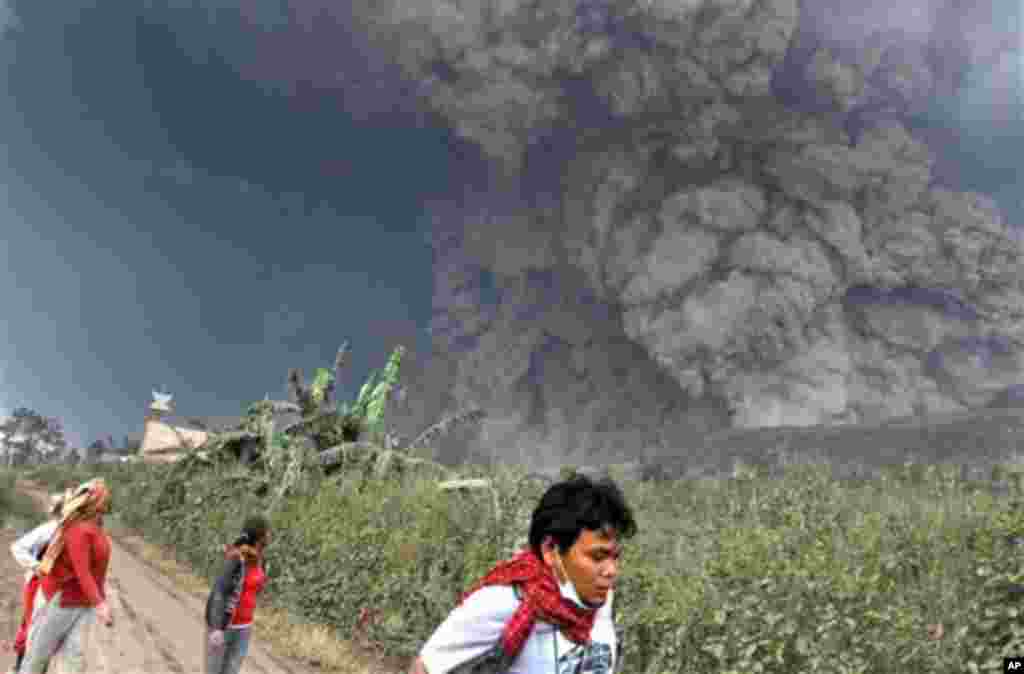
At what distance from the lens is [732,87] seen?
60.7m

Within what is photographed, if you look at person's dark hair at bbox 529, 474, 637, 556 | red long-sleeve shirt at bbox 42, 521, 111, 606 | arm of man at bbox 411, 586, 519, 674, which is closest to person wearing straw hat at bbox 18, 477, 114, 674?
red long-sleeve shirt at bbox 42, 521, 111, 606

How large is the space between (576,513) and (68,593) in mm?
4700

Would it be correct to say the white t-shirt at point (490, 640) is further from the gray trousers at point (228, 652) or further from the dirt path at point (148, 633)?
the gray trousers at point (228, 652)

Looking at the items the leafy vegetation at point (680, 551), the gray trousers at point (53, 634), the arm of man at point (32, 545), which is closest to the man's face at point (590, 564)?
the leafy vegetation at point (680, 551)

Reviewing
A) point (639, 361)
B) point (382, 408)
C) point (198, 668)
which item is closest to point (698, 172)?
point (639, 361)

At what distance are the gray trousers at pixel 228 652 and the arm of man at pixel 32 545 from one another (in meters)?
1.29

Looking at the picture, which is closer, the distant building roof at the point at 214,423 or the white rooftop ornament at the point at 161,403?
the distant building roof at the point at 214,423

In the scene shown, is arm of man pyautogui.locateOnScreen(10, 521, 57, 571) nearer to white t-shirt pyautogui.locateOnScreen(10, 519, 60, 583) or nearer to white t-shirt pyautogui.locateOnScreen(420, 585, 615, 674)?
white t-shirt pyautogui.locateOnScreen(10, 519, 60, 583)

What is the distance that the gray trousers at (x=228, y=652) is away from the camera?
6480 mm

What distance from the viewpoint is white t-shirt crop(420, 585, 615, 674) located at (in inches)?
86.4

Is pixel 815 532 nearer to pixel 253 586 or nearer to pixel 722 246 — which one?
pixel 253 586

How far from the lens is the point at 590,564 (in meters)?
2.31

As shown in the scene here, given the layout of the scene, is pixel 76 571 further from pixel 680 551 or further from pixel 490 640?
pixel 680 551

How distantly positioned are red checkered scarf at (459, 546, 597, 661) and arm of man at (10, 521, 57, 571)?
4.84 m
